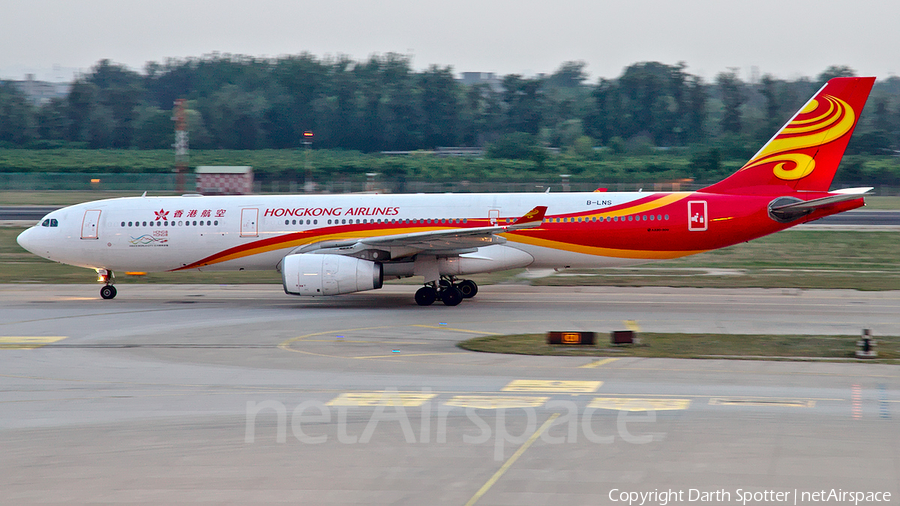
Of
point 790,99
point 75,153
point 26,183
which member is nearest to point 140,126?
point 75,153

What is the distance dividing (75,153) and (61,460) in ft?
Result: 302

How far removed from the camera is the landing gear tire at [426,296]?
26.6 metres

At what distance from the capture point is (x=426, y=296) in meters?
26.6

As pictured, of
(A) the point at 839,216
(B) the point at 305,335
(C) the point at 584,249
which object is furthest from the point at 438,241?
(A) the point at 839,216

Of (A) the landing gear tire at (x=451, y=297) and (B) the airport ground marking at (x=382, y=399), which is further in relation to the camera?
(A) the landing gear tire at (x=451, y=297)

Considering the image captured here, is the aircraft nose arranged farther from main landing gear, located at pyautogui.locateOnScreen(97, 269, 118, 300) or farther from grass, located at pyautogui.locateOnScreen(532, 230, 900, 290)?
grass, located at pyautogui.locateOnScreen(532, 230, 900, 290)

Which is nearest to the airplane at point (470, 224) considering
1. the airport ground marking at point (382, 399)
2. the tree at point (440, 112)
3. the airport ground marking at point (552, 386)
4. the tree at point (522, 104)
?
the airport ground marking at point (552, 386)

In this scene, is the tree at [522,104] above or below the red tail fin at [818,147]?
above

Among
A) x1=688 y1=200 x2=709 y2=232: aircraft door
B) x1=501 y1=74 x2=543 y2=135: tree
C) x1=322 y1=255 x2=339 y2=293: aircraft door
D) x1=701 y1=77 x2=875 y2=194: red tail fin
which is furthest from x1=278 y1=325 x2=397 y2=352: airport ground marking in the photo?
x1=501 y1=74 x2=543 y2=135: tree

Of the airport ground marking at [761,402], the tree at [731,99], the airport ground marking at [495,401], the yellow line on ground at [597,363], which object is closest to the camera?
the airport ground marking at [761,402]

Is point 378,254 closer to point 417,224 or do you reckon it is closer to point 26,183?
point 417,224

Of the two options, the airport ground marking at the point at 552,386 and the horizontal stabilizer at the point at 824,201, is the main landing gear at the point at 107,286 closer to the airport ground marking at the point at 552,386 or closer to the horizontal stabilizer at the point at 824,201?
the airport ground marking at the point at 552,386

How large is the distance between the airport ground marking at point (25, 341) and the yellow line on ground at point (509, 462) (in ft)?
43.2

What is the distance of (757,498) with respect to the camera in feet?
31.0
